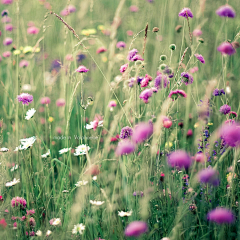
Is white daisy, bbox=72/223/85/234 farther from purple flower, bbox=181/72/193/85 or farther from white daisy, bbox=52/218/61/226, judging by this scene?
purple flower, bbox=181/72/193/85

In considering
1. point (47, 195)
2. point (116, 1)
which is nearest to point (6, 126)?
point (47, 195)

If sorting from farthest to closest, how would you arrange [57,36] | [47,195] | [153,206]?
[57,36] < [47,195] < [153,206]

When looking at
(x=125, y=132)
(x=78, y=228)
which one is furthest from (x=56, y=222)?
(x=125, y=132)

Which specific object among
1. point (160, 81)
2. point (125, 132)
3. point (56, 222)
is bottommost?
point (56, 222)

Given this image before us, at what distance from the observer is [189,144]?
1535 millimetres

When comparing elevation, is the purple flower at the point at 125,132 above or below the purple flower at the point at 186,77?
below

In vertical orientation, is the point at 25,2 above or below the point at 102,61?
above

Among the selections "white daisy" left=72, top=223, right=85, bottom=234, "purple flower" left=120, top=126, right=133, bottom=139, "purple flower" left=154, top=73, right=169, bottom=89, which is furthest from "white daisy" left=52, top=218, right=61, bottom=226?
"purple flower" left=154, top=73, right=169, bottom=89

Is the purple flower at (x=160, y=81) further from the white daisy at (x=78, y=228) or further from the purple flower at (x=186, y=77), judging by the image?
the white daisy at (x=78, y=228)

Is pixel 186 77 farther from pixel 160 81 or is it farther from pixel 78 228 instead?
pixel 78 228

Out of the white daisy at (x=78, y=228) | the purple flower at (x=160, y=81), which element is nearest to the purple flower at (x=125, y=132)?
the purple flower at (x=160, y=81)

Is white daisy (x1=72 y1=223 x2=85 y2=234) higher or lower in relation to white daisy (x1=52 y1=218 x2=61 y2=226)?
higher

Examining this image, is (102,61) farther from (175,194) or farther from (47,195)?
(175,194)

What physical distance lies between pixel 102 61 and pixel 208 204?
160 centimetres
